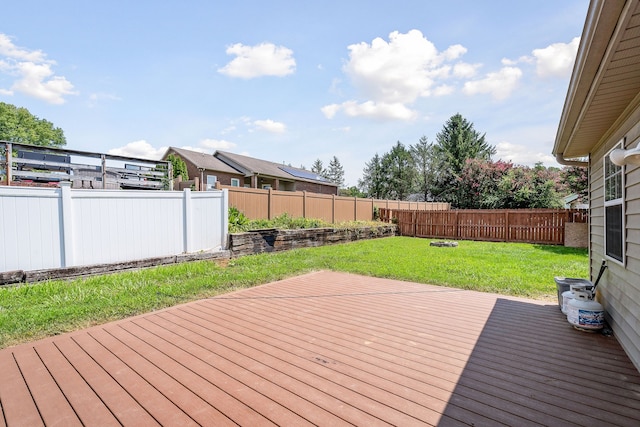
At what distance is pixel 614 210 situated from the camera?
10.6ft

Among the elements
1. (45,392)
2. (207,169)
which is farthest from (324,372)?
(207,169)

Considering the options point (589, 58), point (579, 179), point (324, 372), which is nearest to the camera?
point (589, 58)

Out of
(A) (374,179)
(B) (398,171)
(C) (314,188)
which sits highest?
(B) (398,171)

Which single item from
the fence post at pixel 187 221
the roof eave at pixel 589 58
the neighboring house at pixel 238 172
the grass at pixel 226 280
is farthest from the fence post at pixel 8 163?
the neighboring house at pixel 238 172

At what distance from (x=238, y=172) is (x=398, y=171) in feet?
66.9

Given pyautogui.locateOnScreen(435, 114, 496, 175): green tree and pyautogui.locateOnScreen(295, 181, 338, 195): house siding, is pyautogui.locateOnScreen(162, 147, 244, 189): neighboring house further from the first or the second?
pyautogui.locateOnScreen(435, 114, 496, 175): green tree

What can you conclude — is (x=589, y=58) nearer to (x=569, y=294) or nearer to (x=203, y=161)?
(x=569, y=294)

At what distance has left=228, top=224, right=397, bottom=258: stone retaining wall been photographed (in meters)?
7.73

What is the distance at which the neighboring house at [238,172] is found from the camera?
18.8 metres

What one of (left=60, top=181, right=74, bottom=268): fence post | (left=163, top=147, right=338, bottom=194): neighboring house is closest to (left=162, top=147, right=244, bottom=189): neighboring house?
(left=163, top=147, right=338, bottom=194): neighboring house

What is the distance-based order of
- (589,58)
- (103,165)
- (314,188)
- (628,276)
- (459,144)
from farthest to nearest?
(459,144)
(314,188)
(103,165)
(628,276)
(589,58)

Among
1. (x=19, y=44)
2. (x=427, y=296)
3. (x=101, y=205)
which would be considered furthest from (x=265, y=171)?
(x=427, y=296)

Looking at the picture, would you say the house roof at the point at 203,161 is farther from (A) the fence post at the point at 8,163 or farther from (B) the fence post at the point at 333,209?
(A) the fence post at the point at 8,163

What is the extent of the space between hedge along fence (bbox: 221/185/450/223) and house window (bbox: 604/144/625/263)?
786 centimetres
